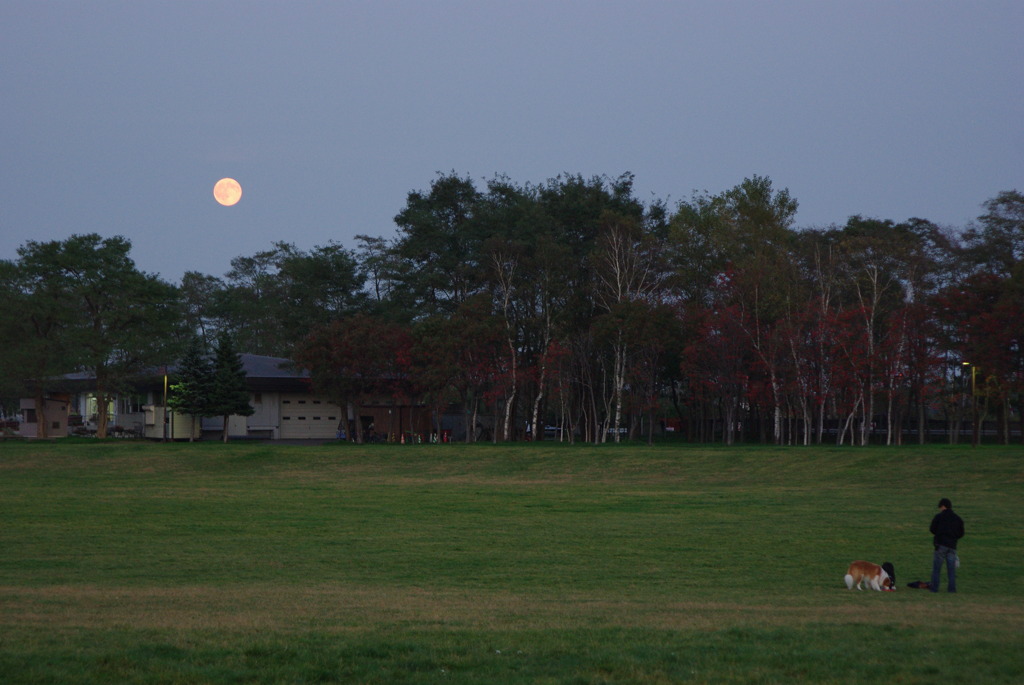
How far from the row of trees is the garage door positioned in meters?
6.55

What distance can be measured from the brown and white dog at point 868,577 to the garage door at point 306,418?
53378 mm

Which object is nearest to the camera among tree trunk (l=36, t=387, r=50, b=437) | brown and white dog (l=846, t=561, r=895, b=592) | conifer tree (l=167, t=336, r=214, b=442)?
brown and white dog (l=846, t=561, r=895, b=592)

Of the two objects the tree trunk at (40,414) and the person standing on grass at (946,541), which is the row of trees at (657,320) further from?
the person standing on grass at (946,541)

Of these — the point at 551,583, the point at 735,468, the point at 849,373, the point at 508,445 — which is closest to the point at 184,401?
the point at 508,445

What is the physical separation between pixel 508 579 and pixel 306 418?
52205 mm

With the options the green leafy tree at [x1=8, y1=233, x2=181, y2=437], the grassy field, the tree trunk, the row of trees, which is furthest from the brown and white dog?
the tree trunk

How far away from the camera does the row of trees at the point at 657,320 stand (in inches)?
2090

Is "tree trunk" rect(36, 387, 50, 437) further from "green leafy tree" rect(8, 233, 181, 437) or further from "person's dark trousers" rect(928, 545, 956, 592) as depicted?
"person's dark trousers" rect(928, 545, 956, 592)

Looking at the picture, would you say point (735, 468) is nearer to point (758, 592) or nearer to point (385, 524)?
point (385, 524)

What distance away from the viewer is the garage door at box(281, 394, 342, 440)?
65125 mm

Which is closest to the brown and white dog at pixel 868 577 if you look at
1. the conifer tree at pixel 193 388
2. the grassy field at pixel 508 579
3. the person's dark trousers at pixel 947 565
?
the grassy field at pixel 508 579

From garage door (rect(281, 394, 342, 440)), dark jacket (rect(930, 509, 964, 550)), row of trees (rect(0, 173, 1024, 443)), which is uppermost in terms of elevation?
row of trees (rect(0, 173, 1024, 443))

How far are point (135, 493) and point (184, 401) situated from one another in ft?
89.4

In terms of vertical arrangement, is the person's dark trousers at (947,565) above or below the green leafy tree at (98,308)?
below
